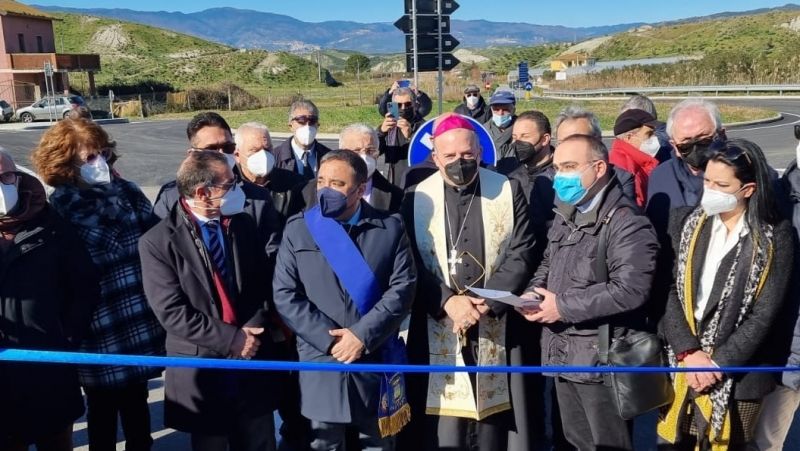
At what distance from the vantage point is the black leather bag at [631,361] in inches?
118

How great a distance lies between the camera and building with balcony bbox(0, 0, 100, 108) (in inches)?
1778

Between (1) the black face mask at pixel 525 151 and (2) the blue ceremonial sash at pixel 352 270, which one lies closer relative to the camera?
(2) the blue ceremonial sash at pixel 352 270

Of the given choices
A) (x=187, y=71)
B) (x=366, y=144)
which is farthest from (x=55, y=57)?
(x=366, y=144)

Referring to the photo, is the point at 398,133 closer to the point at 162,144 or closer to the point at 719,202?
the point at 719,202

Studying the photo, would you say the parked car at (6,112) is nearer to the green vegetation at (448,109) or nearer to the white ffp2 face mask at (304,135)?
the green vegetation at (448,109)

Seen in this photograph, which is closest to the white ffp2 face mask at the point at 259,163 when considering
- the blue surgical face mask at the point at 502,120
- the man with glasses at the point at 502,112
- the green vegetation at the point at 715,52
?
→ the man with glasses at the point at 502,112

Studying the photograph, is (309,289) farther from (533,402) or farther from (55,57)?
(55,57)

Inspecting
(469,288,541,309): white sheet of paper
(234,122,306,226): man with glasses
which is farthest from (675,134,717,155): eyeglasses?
(234,122,306,226): man with glasses

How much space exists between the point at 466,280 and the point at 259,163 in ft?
5.66

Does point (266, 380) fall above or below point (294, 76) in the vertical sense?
below

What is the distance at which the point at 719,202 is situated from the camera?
296cm

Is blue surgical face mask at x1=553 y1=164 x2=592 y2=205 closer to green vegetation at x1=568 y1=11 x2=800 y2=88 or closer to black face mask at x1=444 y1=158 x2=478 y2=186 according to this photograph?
black face mask at x1=444 y1=158 x2=478 y2=186

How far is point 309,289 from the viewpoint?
3.18 m

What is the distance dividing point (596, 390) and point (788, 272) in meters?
1.01
